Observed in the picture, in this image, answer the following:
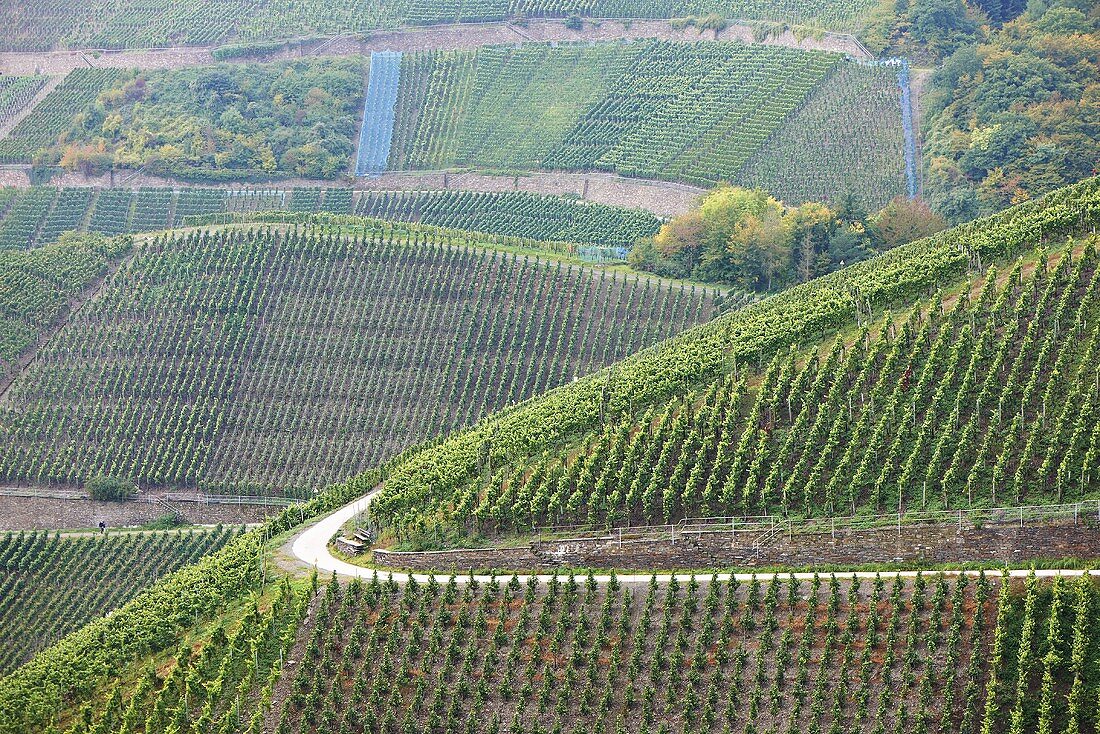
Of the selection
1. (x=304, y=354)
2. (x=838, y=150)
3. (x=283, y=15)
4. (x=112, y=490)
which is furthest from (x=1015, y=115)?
(x=283, y=15)

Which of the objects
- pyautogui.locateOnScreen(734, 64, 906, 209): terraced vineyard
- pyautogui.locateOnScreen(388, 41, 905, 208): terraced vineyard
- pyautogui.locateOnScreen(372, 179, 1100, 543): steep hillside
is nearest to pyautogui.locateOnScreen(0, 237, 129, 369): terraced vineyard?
pyautogui.locateOnScreen(388, 41, 905, 208): terraced vineyard

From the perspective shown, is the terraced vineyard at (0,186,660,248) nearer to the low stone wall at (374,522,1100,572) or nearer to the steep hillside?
the steep hillside

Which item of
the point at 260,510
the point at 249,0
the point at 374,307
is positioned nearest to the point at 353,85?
the point at 249,0

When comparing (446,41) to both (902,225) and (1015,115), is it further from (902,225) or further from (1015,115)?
(902,225)

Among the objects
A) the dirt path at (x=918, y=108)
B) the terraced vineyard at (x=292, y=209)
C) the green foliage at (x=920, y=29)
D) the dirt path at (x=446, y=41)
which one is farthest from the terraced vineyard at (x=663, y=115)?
the terraced vineyard at (x=292, y=209)

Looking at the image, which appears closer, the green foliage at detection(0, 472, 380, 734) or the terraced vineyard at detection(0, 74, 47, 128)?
the green foliage at detection(0, 472, 380, 734)

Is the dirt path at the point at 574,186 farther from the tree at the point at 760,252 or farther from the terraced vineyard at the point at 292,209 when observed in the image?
the tree at the point at 760,252
